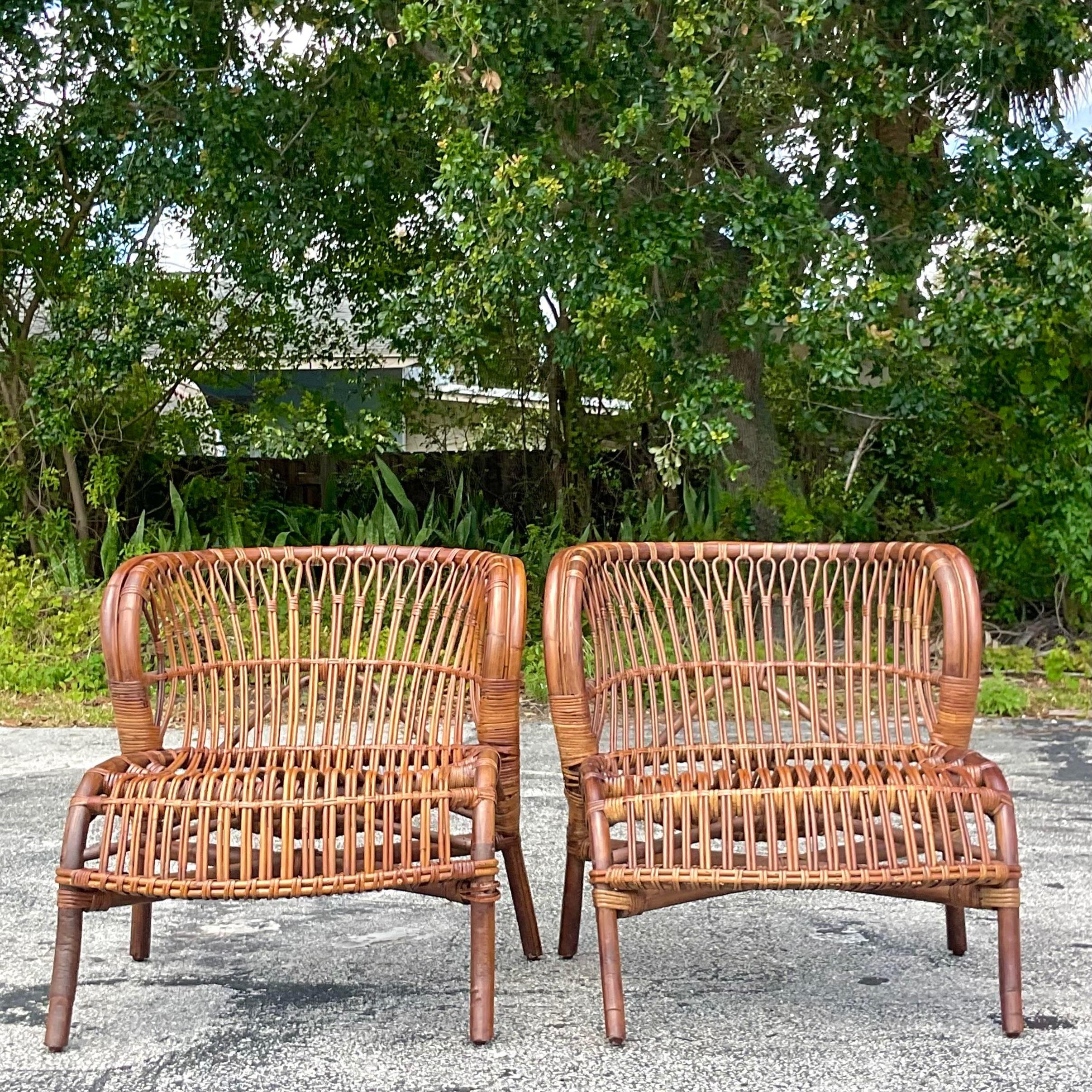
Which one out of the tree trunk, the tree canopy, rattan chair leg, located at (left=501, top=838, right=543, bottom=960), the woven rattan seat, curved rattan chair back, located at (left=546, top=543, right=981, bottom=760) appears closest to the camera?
the woven rattan seat

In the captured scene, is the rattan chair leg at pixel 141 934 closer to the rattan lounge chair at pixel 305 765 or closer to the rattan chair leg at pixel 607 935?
the rattan lounge chair at pixel 305 765

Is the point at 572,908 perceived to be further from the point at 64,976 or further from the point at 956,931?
the point at 64,976

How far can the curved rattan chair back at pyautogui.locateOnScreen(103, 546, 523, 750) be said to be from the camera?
2.34 m

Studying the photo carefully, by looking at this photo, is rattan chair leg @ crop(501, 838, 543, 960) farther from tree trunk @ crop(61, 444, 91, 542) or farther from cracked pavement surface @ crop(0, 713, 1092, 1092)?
tree trunk @ crop(61, 444, 91, 542)

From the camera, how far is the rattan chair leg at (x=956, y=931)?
2.49 metres

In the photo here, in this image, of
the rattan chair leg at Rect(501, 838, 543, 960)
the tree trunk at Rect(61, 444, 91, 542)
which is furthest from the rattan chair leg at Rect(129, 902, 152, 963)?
the tree trunk at Rect(61, 444, 91, 542)

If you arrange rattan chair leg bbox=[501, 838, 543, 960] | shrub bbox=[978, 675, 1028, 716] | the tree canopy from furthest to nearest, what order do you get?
shrub bbox=[978, 675, 1028, 716] < the tree canopy < rattan chair leg bbox=[501, 838, 543, 960]

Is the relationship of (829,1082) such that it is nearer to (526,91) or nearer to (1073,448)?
(526,91)

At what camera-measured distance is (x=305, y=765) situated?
2.30 metres

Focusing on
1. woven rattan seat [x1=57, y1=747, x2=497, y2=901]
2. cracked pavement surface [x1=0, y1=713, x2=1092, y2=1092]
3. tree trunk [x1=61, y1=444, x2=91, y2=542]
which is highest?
tree trunk [x1=61, y1=444, x2=91, y2=542]

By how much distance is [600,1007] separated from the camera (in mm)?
2246

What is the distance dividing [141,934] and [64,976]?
470 mm

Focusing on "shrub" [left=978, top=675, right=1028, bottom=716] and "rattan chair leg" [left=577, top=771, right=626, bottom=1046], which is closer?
"rattan chair leg" [left=577, top=771, right=626, bottom=1046]

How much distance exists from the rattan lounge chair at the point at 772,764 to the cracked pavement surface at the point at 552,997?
108 millimetres
